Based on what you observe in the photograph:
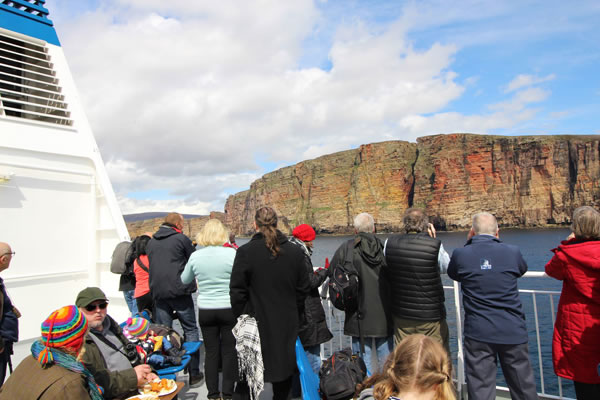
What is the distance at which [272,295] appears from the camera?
2688mm

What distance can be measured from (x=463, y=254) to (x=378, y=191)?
362 ft

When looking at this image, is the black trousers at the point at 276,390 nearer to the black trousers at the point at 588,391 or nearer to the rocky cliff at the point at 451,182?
the black trousers at the point at 588,391

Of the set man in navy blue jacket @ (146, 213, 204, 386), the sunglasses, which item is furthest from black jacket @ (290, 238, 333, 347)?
the sunglasses

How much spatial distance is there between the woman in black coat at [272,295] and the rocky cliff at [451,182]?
96290 millimetres

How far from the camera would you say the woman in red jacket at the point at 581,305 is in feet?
7.75

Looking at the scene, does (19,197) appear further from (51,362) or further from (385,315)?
(385,315)

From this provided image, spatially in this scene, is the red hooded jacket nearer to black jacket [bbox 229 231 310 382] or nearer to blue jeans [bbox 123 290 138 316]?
black jacket [bbox 229 231 310 382]

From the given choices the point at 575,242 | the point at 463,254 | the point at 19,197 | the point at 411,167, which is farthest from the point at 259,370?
the point at 411,167

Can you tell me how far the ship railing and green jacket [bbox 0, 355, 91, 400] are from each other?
209cm

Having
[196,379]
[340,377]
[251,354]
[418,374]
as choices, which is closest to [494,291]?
[340,377]

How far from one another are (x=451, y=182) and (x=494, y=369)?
101m

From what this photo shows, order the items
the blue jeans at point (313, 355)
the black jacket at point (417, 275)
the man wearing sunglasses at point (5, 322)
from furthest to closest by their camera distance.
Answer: the blue jeans at point (313, 355)
the black jacket at point (417, 275)
the man wearing sunglasses at point (5, 322)

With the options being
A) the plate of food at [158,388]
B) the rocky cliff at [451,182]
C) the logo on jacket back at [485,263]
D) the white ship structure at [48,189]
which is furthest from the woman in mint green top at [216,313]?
the rocky cliff at [451,182]

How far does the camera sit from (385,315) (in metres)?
3.10
